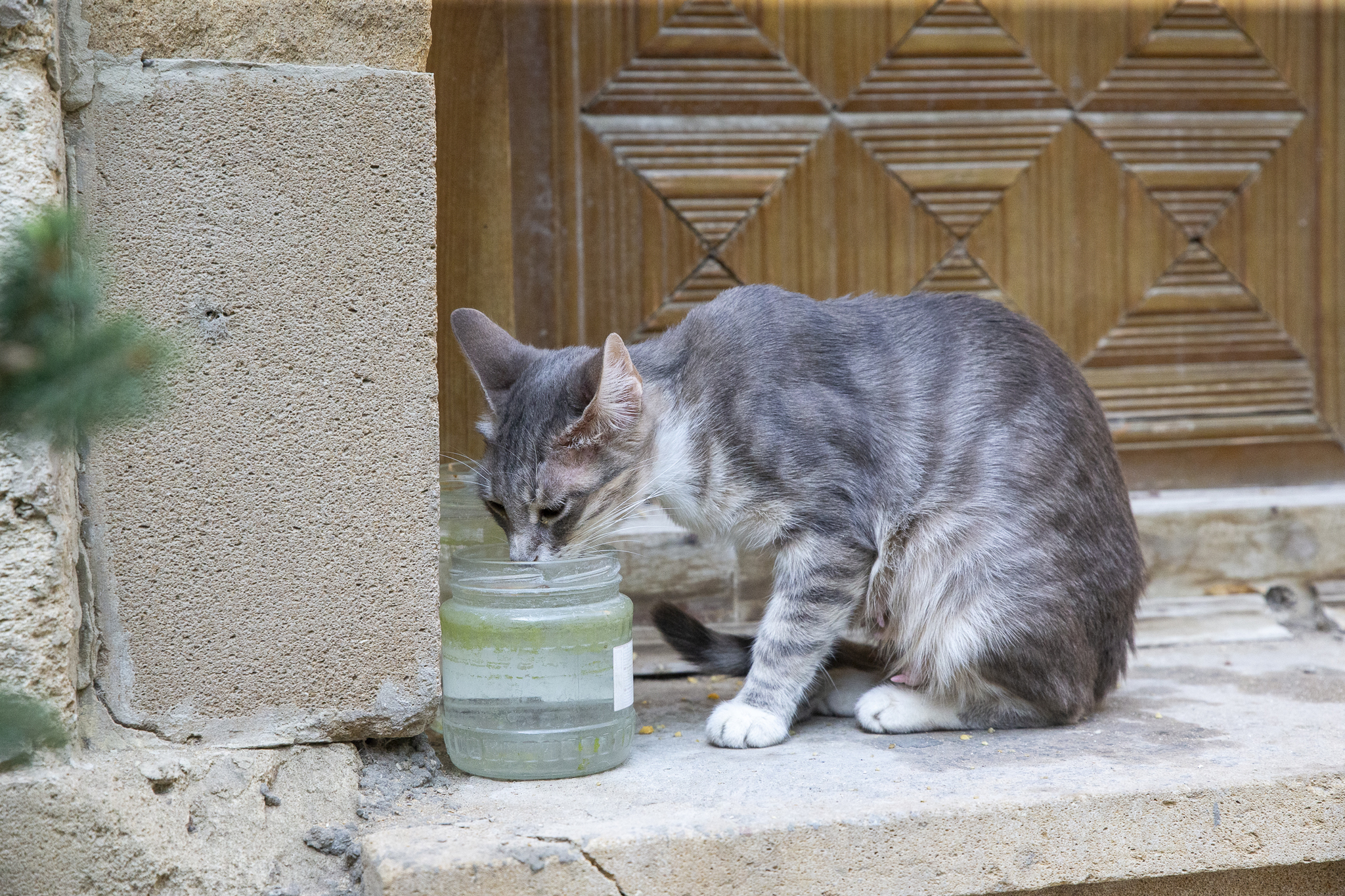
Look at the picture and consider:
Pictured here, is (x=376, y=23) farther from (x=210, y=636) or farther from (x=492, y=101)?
(x=210, y=636)

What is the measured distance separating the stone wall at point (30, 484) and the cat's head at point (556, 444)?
90 cm

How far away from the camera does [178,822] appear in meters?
2.06

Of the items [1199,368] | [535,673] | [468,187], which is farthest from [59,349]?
[1199,368]

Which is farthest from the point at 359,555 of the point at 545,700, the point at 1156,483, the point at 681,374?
the point at 1156,483

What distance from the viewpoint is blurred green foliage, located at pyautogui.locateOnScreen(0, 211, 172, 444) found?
32.7 inches

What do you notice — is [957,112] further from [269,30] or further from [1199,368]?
[269,30]

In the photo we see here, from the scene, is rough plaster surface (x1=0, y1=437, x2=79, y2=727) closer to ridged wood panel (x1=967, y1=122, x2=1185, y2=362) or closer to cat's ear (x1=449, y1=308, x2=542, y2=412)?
cat's ear (x1=449, y1=308, x2=542, y2=412)

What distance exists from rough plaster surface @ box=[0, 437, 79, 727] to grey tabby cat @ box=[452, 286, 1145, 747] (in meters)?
0.90

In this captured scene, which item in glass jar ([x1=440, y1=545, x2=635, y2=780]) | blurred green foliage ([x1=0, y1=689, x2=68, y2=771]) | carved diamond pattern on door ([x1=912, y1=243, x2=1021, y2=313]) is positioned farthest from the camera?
carved diamond pattern on door ([x1=912, y1=243, x2=1021, y2=313])

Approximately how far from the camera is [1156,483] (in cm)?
378

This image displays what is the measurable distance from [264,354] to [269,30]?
2.04 feet

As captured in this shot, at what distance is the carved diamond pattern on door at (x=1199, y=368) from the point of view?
375 cm

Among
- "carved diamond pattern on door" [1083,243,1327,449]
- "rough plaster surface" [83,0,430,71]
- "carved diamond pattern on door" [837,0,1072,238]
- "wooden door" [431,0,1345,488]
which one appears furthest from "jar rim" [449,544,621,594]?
"carved diamond pattern on door" [1083,243,1327,449]

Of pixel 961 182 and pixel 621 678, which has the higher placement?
pixel 961 182
